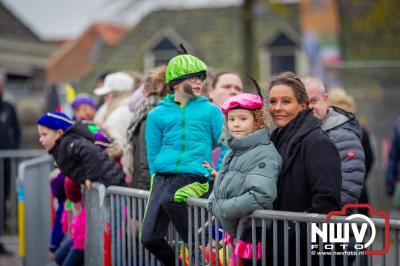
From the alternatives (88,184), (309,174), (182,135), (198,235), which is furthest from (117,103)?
(309,174)

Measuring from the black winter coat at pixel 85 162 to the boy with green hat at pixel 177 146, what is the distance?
1001 mm

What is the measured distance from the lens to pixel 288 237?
554 centimetres

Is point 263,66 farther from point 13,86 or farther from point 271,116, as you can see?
point 271,116

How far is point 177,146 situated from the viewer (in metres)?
7.08

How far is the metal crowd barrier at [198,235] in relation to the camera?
5305 mm

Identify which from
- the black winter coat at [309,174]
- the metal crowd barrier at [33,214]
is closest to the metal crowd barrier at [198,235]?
the black winter coat at [309,174]

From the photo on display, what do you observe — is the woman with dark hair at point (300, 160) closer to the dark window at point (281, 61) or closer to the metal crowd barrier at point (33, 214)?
the metal crowd barrier at point (33, 214)

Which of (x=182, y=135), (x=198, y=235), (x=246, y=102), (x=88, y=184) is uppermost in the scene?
A: (x=246, y=102)

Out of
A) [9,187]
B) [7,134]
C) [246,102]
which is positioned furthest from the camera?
[7,134]

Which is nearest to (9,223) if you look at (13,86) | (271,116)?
(271,116)

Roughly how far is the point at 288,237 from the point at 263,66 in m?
36.7

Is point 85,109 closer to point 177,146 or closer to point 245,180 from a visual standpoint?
point 177,146

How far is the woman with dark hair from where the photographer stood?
5.76 meters

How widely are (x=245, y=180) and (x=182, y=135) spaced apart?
128 cm
